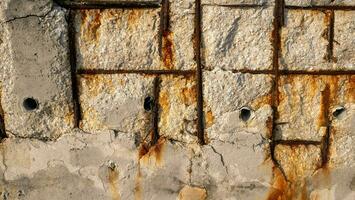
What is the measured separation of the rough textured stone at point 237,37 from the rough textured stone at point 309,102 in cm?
17

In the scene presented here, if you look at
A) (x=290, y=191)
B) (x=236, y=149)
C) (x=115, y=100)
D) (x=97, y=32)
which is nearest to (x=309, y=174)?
(x=290, y=191)

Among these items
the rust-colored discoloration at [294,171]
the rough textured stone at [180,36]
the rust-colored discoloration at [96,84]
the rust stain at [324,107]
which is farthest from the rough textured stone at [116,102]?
the rust stain at [324,107]

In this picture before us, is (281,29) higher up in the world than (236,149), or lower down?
higher up

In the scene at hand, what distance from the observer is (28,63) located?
7.21 feet

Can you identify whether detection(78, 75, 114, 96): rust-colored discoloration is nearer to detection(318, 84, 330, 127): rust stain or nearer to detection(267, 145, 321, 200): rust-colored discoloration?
detection(267, 145, 321, 200): rust-colored discoloration

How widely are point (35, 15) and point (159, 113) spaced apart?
2.36ft

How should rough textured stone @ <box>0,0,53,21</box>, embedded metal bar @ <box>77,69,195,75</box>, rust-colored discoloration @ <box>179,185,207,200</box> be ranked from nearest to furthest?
rough textured stone @ <box>0,0,53,21</box> < embedded metal bar @ <box>77,69,195,75</box> < rust-colored discoloration @ <box>179,185,207,200</box>

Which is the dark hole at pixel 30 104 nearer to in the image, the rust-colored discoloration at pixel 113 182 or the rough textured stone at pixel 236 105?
the rust-colored discoloration at pixel 113 182

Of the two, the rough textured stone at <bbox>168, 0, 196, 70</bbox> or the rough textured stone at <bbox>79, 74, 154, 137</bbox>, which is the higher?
the rough textured stone at <bbox>168, 0, 196, 70</bbox>

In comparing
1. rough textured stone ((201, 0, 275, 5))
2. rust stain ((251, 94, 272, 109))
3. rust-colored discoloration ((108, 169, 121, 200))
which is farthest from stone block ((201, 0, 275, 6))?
rust-colored discoloration ((108, 169, 121, 200))

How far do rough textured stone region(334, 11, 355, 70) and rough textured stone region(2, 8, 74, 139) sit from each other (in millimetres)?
1247

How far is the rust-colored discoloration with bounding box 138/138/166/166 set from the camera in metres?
2.32

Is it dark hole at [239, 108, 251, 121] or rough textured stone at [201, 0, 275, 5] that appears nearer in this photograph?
rough textured stone at [201, 0, 275, 5]

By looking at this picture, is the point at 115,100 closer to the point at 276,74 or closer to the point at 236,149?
the point at 236,149
